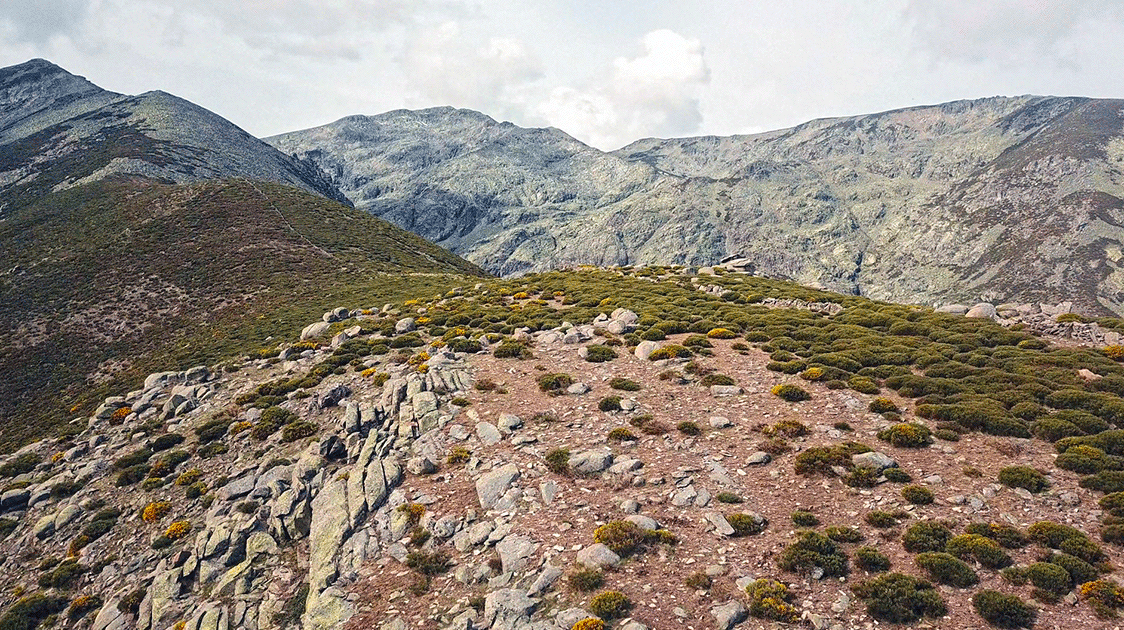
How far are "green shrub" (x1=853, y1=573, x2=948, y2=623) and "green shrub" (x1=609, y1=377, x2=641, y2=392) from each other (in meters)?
15.0

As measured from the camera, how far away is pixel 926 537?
17016mm

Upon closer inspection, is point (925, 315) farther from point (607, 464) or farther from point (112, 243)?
point (112, 243)

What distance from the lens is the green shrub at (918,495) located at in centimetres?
1873

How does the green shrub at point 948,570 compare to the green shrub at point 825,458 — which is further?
the green shrub at point 825,458

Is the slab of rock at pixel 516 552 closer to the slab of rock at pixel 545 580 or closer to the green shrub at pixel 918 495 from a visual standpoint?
the slab of rock at pixel 545 580

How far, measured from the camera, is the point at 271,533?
73.8 feet

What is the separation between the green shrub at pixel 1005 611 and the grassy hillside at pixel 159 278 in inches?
2147

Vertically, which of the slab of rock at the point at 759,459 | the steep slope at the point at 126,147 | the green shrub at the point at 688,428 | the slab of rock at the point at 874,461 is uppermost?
the steep slope at the point at 126,147

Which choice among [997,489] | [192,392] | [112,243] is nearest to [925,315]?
[997,489]

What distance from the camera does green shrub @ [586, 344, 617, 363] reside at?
1330 inches

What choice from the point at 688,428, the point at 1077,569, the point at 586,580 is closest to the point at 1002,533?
the point at 1077,569

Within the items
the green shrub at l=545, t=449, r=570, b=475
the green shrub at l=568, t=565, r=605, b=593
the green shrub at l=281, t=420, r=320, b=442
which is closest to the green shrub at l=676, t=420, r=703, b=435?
the green shrub at l=545, t=449, r=570, b=475

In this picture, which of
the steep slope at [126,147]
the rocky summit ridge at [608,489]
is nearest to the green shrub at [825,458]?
the rocky summit ridge at [608,489]

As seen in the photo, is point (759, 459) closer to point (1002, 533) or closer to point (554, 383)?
point (1002, 533)
